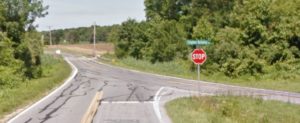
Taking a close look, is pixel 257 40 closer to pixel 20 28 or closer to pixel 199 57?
pixel 20 28

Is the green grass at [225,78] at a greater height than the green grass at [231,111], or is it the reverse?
the green grass at [231,111]

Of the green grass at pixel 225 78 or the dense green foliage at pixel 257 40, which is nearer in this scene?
the green grass at pixel 225 78

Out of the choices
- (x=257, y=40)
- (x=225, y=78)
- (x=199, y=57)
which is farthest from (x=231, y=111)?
(x=257, y=40)

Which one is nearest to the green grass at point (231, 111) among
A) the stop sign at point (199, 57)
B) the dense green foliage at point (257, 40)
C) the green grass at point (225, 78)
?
the stop sign at point (199, 57)

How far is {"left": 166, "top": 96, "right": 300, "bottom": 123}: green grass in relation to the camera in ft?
55.0

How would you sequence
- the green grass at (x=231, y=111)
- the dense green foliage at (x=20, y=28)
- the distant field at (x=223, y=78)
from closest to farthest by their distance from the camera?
the green grass at (x=231, y=111), the distant field at (x=223, y=78), the dense green foliage at (x=20, y=28)

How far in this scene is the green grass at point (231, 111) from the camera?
16.8 m

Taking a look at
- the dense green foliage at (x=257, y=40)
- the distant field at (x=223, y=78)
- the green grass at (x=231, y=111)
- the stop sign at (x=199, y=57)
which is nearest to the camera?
the green grass at (x=231, y=111)

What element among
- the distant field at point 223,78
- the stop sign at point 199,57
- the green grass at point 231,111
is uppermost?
the stop sign at point 199,57

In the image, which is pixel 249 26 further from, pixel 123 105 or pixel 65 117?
pixel 65 117

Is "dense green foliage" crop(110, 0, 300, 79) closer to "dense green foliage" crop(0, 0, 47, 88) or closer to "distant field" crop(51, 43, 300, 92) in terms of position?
"distant field" crop(51, 43, 300, 92)

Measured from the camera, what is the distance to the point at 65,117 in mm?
16594

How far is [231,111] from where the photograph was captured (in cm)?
1794

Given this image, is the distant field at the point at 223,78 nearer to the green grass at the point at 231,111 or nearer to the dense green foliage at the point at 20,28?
the green grass at the point at 231,111
